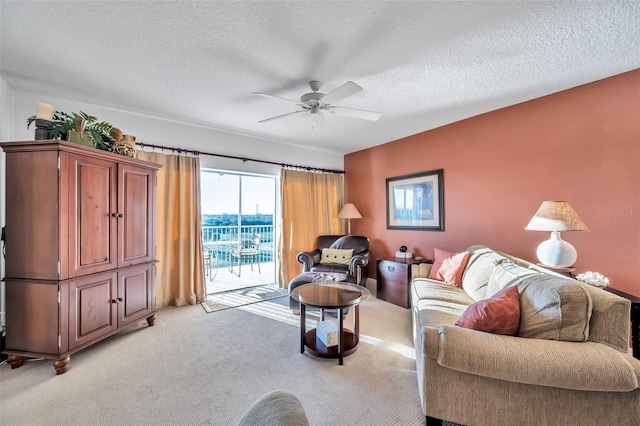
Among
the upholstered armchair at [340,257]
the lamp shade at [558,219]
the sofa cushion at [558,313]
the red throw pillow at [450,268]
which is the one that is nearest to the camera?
the sofa cushion at [558,313]

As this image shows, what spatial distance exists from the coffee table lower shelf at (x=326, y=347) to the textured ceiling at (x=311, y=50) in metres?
2.40

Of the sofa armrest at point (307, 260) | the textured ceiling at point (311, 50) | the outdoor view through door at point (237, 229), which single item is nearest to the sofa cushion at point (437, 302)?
the sofa armrest at point (307, 260)

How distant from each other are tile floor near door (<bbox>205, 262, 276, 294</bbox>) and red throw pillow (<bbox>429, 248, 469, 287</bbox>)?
2.82 meters

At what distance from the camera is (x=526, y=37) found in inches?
74.5

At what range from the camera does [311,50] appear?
2023 mm

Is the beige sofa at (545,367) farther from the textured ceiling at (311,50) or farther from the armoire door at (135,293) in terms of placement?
the armoire door at (135,293)

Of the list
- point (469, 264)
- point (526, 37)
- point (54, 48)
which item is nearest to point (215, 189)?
point (54, 48)

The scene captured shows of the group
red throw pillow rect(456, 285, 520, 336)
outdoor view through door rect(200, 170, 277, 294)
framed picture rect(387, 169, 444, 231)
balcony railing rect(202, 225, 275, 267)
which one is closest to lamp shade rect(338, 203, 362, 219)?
framed picture rect(387, 169, 444, 231)

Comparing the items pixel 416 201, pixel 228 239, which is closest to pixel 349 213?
pixel 416 201

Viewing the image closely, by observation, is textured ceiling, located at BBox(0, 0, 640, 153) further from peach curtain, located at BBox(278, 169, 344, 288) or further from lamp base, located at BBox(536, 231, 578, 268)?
peach curtain, located at BBox(278, 169, 344, 288)

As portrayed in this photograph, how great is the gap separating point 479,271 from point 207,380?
2593 mm

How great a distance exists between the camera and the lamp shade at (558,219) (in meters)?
2.19

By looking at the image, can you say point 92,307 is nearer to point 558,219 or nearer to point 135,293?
point 135,293

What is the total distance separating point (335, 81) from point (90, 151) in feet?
7.36
